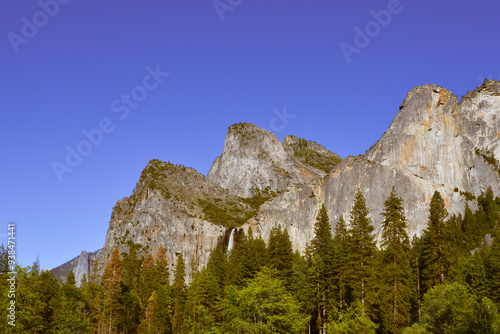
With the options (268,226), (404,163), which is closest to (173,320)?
(268,226)

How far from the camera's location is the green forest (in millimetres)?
52062

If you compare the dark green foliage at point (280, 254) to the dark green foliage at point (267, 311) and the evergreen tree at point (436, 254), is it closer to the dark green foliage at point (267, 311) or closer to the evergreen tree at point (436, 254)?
the evergreen tree at point (436, 254)

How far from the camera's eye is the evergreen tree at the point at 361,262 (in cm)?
5753

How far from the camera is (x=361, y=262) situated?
5934 cm

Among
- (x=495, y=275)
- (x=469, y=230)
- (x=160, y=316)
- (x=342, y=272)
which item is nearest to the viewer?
(x=342, y=272)

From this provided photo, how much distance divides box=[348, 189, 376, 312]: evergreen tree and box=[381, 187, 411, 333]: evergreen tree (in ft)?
5.12

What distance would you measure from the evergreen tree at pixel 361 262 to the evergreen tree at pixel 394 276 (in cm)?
156

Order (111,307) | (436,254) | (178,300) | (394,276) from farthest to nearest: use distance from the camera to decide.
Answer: (178,300)
(111,307)
(436,254)
(394,276)

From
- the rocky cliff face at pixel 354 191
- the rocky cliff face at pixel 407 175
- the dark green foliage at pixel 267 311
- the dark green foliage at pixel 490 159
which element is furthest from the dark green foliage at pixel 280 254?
the dark green foliage at pixel 490 159

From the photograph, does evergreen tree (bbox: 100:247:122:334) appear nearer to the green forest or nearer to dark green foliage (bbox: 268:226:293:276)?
the green forest

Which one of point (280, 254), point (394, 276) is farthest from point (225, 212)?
point (394, 276)

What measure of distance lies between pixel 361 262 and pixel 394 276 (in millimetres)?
3624

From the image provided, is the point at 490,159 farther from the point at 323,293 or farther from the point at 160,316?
the point at 323,293

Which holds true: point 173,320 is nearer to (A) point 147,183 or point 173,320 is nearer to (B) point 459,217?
(B) point 459,217
